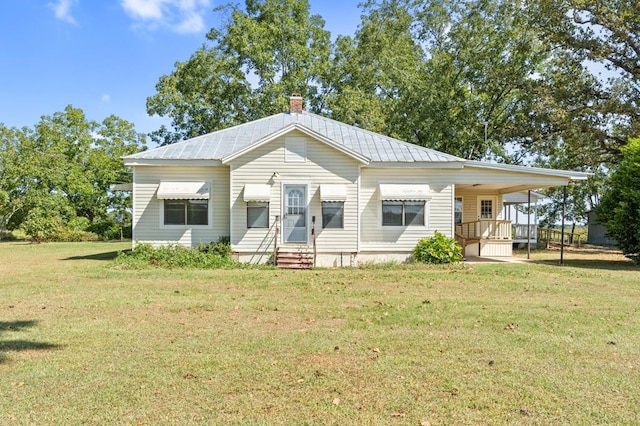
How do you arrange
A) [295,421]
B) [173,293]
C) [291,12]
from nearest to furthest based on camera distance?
[295,421] < [173,293] < [291,12]

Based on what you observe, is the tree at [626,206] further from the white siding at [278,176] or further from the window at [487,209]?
the white siding at [278,176]

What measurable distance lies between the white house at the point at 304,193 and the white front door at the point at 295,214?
0.03 m

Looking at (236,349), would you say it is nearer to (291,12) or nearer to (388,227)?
(388,227)

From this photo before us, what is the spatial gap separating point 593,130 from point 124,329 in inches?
941

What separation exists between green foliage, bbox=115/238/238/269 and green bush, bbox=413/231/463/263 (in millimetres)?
5928

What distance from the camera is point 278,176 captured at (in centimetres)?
1484

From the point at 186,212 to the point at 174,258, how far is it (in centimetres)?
195

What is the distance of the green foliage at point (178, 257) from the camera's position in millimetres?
13828

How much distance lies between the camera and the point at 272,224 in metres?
15.0

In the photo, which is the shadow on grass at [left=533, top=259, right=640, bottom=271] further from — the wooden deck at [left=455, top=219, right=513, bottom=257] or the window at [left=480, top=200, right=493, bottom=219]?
the window at [left=480, top=200, right=493, bottom=219]

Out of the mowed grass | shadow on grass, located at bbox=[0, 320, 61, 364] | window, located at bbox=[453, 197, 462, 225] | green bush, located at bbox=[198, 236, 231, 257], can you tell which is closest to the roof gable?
green bush, located at bbox=[198, 236, 231, 257]

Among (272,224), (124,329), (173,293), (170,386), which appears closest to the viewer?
(170,386)

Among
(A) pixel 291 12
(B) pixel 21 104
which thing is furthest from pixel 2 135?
(A) pixel 291 12

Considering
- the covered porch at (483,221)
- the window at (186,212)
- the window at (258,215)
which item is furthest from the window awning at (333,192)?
the covered porch at (483,221)
